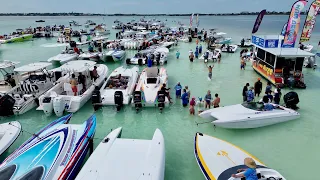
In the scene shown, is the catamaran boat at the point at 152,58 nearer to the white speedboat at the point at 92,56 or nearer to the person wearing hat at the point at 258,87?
the white speedboat at the point at 92,56

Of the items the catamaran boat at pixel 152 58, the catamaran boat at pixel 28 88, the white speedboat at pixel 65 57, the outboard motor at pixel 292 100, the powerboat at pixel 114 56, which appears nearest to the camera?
the outboard motor at pixel 292 100

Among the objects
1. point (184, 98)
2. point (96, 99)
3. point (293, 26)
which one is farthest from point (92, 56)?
point (293, 26)

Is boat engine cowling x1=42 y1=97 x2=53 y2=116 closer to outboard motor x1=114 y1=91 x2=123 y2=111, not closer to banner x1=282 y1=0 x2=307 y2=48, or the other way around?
outboard motor x1=114 y1=91 x2=123 y2=111

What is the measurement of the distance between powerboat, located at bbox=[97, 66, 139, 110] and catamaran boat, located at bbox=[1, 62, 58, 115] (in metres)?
3.29

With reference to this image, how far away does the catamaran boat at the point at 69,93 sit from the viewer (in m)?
10.8

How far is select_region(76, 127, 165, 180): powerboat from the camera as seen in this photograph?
18.1 feet

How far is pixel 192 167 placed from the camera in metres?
7.36

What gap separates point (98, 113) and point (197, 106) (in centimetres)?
506

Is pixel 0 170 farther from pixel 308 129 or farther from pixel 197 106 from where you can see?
pixel 308 129

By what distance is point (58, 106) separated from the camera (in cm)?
1070

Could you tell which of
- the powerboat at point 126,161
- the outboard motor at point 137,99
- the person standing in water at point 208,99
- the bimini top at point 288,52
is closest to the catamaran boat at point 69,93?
the outboard motor at point 137,99

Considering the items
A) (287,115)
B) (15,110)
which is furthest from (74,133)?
(287,115)

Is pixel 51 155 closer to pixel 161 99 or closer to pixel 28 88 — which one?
pixel 161 99

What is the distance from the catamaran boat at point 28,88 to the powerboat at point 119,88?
329cm
